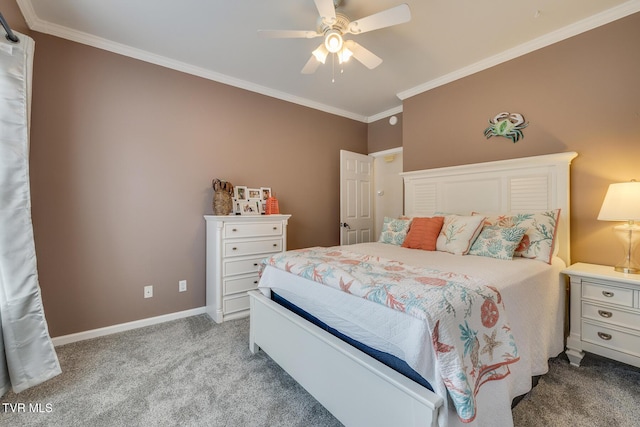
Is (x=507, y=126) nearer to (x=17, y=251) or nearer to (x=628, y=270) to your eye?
(x=628, y=270)

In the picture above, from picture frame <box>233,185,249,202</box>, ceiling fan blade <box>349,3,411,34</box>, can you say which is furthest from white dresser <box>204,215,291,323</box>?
ceiling fan blade <box>349,3,411,34</box>

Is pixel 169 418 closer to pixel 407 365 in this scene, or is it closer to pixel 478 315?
pixel 407 365

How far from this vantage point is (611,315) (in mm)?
1905

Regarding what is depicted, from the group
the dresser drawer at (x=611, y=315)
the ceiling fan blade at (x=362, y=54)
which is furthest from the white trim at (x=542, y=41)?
the dresser drawer at (x=611, y=315)

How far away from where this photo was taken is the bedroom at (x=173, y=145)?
7.37 feet

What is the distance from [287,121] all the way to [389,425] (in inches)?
134

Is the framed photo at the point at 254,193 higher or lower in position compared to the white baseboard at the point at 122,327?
higher

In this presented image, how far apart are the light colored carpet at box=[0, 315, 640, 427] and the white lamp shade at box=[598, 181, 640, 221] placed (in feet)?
3.61

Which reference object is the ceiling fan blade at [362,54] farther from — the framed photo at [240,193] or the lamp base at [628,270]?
the lamp base at [628,270]

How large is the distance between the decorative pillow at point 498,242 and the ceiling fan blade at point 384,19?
5.60 feet

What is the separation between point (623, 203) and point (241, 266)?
3.18 meters

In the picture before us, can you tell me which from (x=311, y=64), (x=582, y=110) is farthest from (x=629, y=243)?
(x=311, y=64)

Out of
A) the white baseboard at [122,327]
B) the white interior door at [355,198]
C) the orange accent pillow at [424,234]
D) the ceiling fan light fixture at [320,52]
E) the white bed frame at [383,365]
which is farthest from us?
the white interior door at [355,198]

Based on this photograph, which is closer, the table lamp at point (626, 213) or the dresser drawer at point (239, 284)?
the table lamp at point (626, 213)
